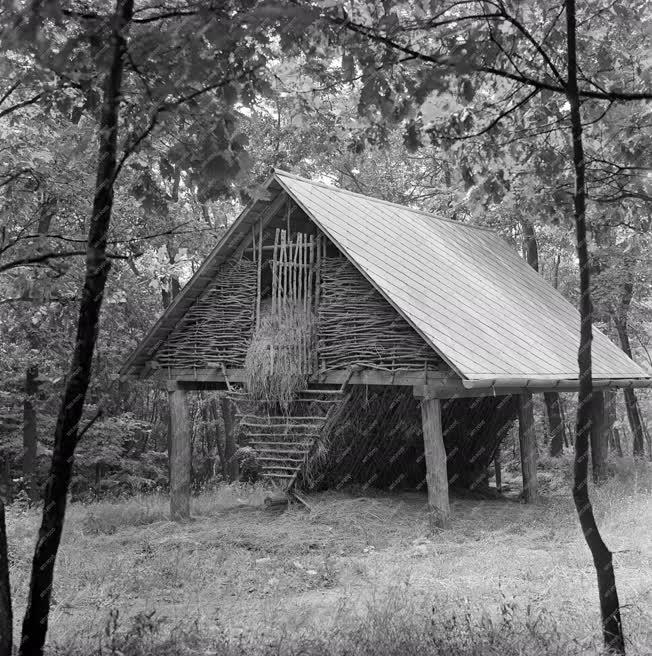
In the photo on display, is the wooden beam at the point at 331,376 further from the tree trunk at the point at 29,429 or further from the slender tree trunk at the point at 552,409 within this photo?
the slender tree trunk at the point at 552,409

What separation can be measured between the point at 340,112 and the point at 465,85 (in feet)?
4.55

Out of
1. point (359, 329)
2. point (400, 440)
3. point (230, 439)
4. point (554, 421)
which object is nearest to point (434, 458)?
point (359, 329)

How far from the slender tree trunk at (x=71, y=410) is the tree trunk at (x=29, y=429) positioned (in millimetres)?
17451

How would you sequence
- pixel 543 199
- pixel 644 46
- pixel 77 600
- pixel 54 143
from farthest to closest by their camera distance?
1. pixel 54 143
2. pixel 77 600
3. pixel 543 199
4. pixel 644 46

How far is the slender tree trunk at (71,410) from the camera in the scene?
3707 mm

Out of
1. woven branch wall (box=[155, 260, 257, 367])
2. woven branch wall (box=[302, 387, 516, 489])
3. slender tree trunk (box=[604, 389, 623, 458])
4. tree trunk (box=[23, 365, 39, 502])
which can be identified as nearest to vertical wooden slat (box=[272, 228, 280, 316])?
woven branch wall (box=[155, 260, 257, 367])

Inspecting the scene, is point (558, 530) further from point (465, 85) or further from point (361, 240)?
point (465, 85)

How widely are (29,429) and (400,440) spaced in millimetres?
11458

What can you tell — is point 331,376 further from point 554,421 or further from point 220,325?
point 554,421

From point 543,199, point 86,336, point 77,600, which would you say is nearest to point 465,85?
point 543,199

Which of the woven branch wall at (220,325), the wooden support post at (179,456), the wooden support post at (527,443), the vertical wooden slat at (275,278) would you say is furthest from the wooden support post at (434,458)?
the wooden support post at (179,456)

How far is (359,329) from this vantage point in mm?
12055

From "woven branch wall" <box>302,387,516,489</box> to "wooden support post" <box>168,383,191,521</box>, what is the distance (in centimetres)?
221

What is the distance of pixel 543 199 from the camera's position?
22.2 ft
